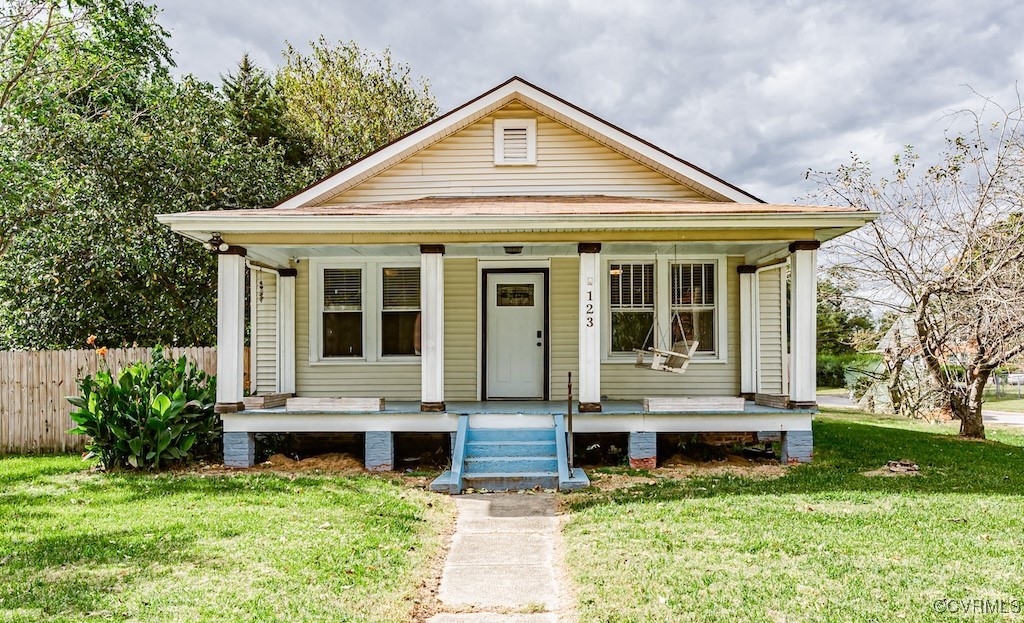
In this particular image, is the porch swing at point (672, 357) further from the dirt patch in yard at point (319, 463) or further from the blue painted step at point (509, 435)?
the dirt patch in yard at point (319, 463)

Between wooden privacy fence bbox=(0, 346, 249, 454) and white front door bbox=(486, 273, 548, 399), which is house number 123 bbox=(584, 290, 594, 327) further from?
wooden privacy fence bbox=(0, 346, 249, 454)

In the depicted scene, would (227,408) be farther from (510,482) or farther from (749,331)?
(749,331)

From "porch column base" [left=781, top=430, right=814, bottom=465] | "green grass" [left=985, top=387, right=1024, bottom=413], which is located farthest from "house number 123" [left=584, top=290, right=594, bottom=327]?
"green grass" [left=985, top=387, right=1024, bottom=413]

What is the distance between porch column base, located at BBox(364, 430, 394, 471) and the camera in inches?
353

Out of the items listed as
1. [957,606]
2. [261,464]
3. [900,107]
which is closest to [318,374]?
[261,464]

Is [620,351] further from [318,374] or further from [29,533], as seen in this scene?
[29,533]

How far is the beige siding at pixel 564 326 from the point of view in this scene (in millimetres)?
10727

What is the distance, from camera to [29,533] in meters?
5.78

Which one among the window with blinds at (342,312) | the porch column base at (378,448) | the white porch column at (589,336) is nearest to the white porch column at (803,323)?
the white porch column at (589,336)

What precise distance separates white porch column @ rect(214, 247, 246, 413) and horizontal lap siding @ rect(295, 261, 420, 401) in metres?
1.81

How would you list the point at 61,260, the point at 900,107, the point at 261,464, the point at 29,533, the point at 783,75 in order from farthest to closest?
the point at 900,107 → the point at 783,75 → the point at 61,260 → the point at 261,464 → the point at 29,533

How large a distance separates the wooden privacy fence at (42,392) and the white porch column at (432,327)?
12.5 feet

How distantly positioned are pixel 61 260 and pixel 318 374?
6333mm

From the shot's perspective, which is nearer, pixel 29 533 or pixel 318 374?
pixel 29 533
